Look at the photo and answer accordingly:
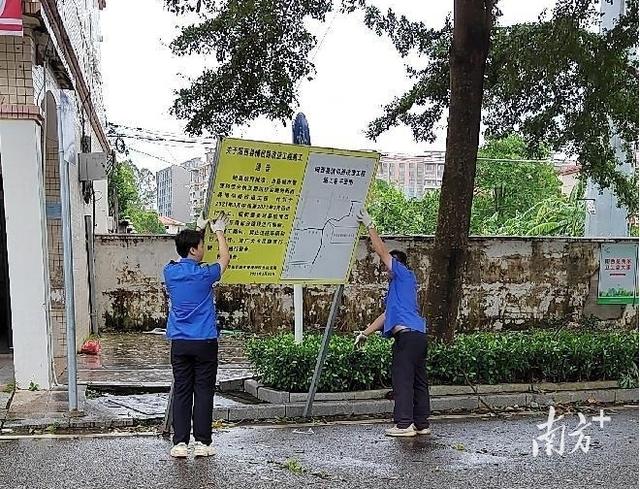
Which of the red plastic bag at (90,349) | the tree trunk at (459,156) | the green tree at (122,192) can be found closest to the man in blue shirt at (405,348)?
the tree trunk at (459,156)

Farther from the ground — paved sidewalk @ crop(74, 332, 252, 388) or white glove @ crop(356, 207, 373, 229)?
white glove @ crop(356, 207, 373, 229)

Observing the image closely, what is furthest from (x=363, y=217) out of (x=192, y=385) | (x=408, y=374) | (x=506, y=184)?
(x=506, y=184)

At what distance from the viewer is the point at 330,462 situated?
21.7ft

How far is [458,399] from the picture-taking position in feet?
29.5

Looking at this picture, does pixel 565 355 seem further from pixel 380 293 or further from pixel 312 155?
pixel 380 293

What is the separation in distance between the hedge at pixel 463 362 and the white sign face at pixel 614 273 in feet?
23.5

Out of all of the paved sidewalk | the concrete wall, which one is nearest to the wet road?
the paved sidewalk

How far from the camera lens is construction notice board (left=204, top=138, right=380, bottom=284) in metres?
7.32

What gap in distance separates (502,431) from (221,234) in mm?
3272

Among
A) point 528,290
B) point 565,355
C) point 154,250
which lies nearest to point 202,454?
point 565,355

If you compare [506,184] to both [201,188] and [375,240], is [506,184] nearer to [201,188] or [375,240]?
[201,188]

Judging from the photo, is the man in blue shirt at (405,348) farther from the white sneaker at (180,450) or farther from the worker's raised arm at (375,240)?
the white sneaker at (180,450)

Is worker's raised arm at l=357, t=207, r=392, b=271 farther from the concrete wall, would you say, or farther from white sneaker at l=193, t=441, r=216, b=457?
the concrete wall

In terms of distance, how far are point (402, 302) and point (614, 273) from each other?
36.6ft
